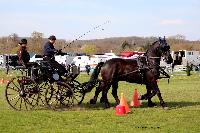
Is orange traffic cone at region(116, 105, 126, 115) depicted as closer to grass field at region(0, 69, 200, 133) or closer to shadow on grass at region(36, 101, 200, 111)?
grass field at region(0, 69, 200, 133)

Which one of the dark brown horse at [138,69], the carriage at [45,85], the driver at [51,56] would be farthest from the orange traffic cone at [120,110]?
the driver at [51,56]

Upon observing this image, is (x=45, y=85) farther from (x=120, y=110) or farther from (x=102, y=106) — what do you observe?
(x=120, y=110)

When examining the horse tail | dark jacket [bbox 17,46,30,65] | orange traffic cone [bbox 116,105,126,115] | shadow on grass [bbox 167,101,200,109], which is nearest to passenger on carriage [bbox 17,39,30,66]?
dark jacket [bbox 17,46,30,65]

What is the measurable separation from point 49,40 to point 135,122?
4.53m

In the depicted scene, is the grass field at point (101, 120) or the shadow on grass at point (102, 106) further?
the shadow on grass at point (102, 106)

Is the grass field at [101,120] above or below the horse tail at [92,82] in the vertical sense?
below

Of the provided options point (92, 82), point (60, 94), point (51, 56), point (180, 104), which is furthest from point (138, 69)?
point (51, 56)

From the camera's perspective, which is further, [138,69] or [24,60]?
[138,69]

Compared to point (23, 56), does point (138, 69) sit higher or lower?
lower

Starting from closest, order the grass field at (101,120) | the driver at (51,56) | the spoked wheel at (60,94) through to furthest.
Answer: the grass field at (101,120)
the spoked wheel at (60,94)
the driver at (51,56)

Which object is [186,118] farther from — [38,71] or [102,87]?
[38,71]

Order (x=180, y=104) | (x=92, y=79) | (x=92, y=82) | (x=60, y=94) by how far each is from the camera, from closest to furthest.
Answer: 1. (x=60, y=94)
2. (x=92, y=82)
3. (x=92, y=79)
4. (x=180, y=104)

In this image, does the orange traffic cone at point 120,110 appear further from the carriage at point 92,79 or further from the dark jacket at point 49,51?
the dark jacket at point 49,51

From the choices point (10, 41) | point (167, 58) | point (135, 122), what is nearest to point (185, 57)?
point (167, 58)
